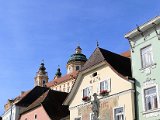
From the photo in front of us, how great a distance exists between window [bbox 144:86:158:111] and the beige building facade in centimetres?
124

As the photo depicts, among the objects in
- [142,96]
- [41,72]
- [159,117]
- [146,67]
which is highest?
[41,72]

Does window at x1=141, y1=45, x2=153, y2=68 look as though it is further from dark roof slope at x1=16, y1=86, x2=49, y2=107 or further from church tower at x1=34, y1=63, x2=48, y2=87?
church tower at x1=34, y1=63, x2=48, y2=87

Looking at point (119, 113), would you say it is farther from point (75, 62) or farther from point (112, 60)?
point (75, 62)

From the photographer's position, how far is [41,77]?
116m

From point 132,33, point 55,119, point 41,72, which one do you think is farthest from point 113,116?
point 41,72

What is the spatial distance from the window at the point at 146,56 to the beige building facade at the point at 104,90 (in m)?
1.77

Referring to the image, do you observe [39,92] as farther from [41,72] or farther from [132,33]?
[41,72]

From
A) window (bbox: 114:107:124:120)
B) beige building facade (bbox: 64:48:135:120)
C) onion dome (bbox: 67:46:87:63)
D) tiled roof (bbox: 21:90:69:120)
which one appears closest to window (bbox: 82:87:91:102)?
beige building facade (bbox: 64:48:135:120)

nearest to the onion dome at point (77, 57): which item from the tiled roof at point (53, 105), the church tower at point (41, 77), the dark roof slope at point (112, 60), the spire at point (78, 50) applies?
the spire at point (78, 50)

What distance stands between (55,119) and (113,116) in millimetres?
11774

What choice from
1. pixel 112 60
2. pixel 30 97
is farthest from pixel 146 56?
pixel 30 97

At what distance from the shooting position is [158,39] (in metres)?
23.9

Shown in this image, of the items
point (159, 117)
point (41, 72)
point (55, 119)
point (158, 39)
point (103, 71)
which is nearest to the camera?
point (159, 117)

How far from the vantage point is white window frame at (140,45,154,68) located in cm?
2445
